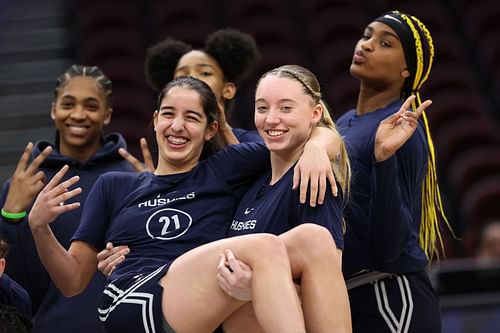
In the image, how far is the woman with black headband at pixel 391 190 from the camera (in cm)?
322

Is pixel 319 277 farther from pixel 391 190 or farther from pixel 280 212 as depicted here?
pixel 391 190

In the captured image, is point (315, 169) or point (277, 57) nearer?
point (315, 169)

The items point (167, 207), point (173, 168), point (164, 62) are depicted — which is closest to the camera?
point (167, 207)

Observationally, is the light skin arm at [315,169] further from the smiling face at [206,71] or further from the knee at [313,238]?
the smiling face at [206,71]

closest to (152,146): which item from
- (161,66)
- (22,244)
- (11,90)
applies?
(11,90)

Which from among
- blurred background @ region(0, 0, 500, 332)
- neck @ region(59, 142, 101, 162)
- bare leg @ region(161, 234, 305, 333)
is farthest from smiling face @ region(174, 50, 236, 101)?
blurred background @ region(0, 0, 500, 332)

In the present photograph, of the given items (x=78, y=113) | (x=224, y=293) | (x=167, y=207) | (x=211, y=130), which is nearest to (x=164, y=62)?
(x=78, y=113)

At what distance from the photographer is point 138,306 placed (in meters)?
2.94

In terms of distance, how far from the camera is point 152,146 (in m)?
6.98

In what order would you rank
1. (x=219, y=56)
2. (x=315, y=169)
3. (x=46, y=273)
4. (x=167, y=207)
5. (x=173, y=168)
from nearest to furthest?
1. (x=315, y=169)
2. (x=167, y=207)
3. (x=173, y=168)
4. (x=46, y=273)
5. (x=219, y=56)

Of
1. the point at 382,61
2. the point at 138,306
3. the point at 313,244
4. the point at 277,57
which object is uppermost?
the point at 277,57

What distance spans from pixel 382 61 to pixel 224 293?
3.46 ft

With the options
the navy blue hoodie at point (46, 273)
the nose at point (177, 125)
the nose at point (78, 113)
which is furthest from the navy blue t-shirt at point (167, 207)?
the nose at point (78, 113)

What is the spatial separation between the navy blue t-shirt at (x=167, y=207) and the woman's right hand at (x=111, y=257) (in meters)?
0.02
